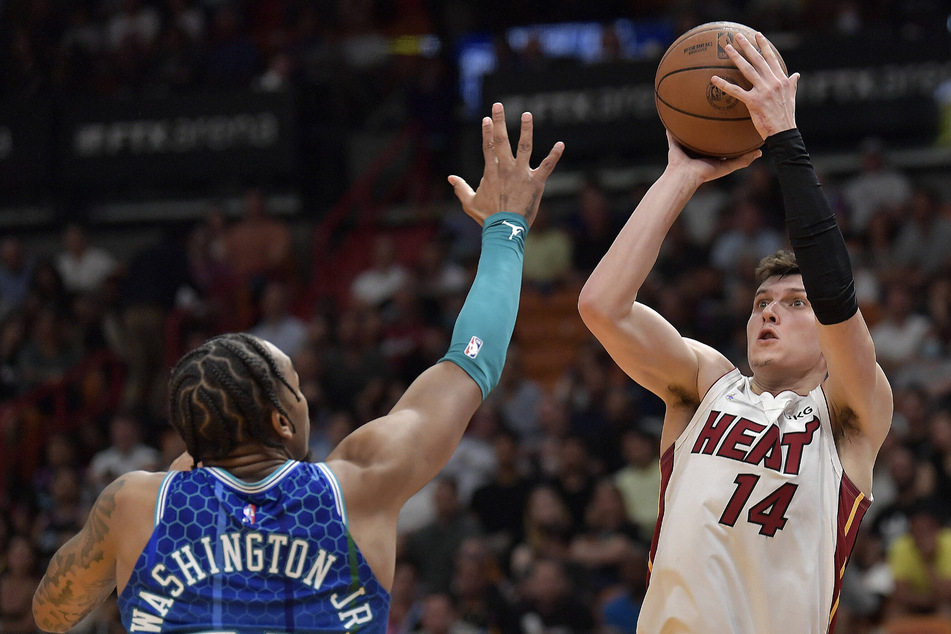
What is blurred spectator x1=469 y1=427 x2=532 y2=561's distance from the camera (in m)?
9.56

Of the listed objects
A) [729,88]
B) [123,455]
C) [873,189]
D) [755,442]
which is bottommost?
[123,455]

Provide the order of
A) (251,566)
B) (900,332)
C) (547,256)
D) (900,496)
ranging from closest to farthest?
(251,566), (900,496), (900,332), (547,256)

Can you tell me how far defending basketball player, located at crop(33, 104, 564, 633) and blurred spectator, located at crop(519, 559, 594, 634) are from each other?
566 centimetres

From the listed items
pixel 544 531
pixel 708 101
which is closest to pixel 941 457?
pixel 544 531

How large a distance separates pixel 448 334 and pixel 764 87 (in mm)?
8528

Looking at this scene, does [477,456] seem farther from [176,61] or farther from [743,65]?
[176,61]

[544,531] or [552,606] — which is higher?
[544,531]

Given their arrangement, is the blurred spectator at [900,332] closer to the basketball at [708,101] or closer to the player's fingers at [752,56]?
the basketball at [708,101]

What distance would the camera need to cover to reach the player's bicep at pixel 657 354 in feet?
11.3

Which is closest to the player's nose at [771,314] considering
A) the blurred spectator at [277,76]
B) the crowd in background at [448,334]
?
the crowd in background at [448,334]

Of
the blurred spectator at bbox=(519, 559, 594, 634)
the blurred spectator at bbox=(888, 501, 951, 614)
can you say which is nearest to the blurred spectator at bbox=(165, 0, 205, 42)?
the blurred spectator at bbox=(519, 559, 594, 634)

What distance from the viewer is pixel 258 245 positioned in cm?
1372

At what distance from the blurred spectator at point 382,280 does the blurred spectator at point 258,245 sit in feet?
3.54

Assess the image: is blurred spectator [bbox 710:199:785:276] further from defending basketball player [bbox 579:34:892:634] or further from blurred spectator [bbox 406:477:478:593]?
defending basketball player [bbox 579:34:892:634]
